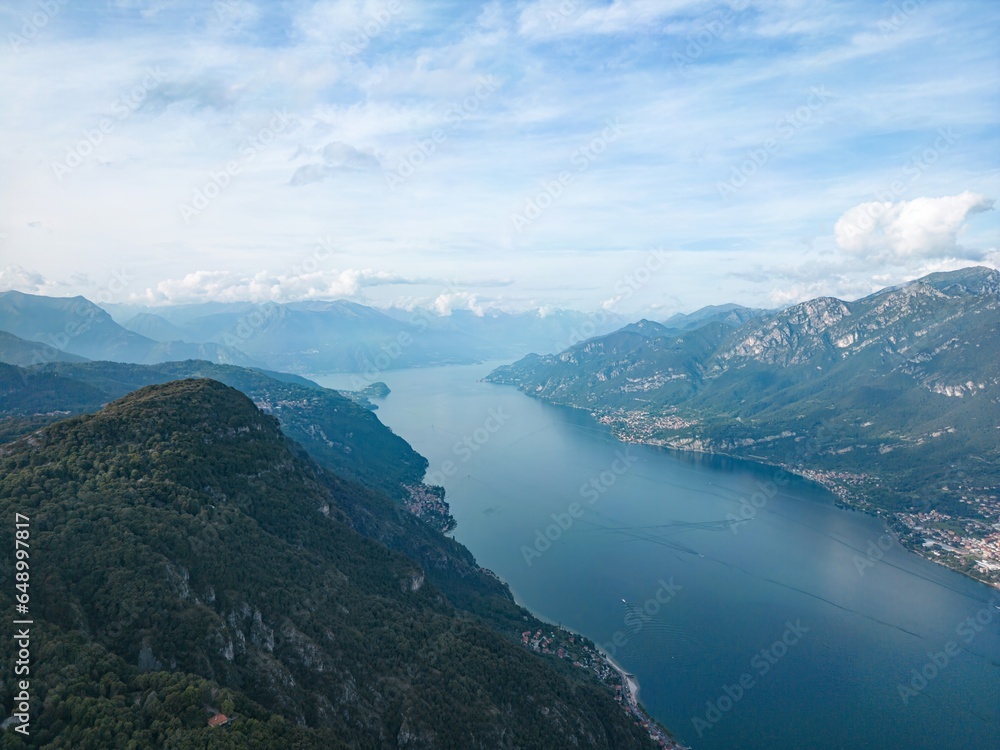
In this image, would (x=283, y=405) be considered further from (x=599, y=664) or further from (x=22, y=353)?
(x=599, y=664)

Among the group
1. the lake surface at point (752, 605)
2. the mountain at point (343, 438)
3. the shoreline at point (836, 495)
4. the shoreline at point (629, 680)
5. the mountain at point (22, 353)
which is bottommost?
the shoreline at point (836, 495)

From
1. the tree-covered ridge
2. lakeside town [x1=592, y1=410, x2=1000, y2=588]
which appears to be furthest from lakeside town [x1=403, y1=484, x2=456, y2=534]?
lakeside town [x1=592, y1=410, x2=1000, y2=588]

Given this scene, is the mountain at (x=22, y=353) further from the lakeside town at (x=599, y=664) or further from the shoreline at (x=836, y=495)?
the shoreline at (x=836, y=495)

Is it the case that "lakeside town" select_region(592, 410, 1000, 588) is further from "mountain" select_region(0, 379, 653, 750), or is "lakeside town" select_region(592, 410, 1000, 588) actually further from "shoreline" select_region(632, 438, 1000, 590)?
"mountain" select_region(0, 379, 653, 750)

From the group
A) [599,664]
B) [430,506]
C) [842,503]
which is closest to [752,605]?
[599,664]

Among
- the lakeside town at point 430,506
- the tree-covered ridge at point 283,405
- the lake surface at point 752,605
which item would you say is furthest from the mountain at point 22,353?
the lake surface at point 752,605

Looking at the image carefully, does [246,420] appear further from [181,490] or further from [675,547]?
[675,547]
